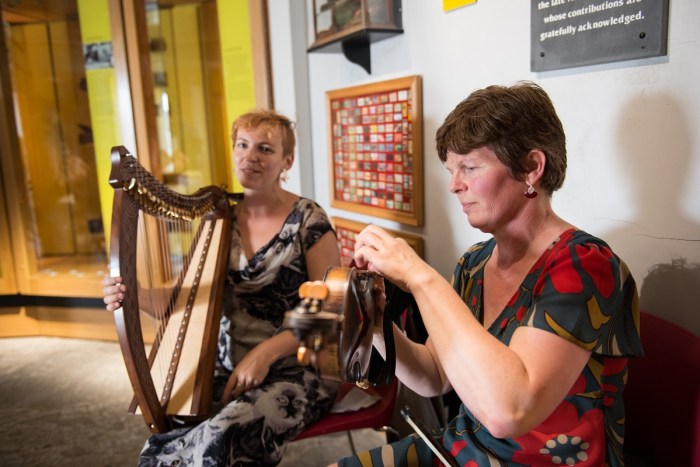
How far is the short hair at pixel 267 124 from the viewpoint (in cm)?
170

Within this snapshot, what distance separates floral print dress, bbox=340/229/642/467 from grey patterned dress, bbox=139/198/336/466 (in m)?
0.46

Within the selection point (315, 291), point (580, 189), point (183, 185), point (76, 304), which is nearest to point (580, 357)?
point (315, 291)

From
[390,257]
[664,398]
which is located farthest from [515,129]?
[664,398]

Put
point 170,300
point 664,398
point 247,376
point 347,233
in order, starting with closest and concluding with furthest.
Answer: point 664,398
point 247,376
point 170,300
point 347,233

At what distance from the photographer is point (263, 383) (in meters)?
1.42

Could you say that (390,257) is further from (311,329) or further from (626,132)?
(626,132)

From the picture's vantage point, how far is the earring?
923 millimetres

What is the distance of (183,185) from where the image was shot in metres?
3.53

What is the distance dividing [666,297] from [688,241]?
0.13 metres

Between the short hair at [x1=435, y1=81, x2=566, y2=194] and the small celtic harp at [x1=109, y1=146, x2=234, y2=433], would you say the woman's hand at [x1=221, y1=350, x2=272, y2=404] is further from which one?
the short hair at [x1=435, y1=81, x2=566, y2=194]

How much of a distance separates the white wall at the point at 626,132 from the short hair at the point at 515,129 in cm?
28

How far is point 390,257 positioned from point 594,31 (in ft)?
2.33

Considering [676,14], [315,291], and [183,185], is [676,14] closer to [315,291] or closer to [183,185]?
[315,291]

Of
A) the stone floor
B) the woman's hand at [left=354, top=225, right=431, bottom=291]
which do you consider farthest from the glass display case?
the stone floor
